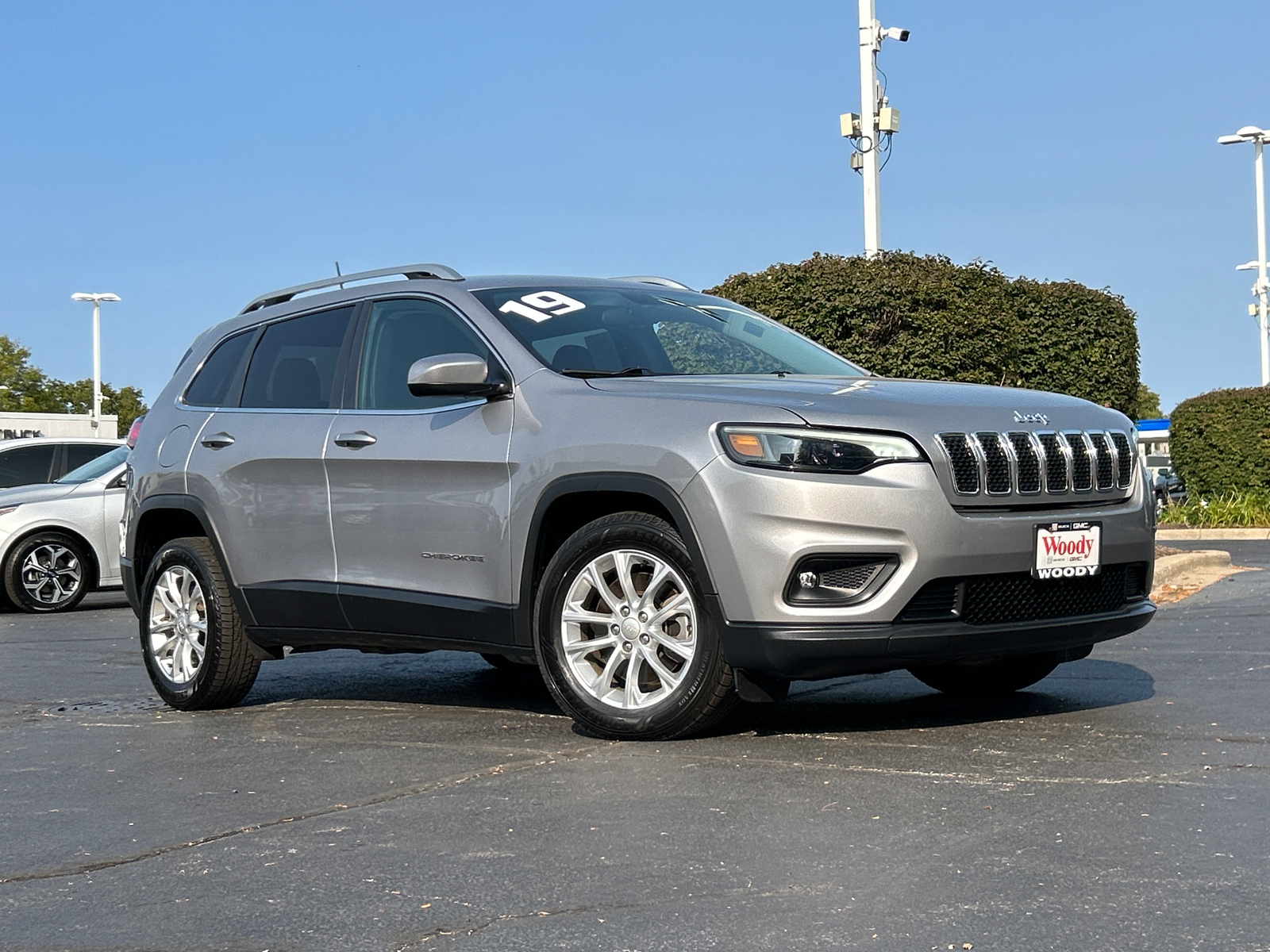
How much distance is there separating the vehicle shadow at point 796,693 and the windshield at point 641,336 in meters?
1.36

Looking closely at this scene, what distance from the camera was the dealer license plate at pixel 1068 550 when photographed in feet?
18.5

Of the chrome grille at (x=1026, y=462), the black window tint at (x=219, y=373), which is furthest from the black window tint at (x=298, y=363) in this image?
the chrome grille at (x=1026, y=462)

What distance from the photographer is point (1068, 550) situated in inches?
226

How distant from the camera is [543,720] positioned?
21.6 feet

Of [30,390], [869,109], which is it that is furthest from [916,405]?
[30,390]

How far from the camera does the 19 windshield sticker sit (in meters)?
6.69

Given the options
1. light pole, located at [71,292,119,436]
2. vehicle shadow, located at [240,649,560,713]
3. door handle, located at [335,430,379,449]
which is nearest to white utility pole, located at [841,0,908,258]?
vehicle shadow, located at [240,649,560,713]

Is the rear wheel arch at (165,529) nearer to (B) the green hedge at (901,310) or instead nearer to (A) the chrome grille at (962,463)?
(A) the chrome grille at (962,463)

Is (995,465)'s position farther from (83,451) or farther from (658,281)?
(83,451)

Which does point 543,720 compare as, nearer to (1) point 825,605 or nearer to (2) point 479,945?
(1) point 825,605

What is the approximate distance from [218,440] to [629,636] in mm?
2571

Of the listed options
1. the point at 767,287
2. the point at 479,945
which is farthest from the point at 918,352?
the point at 479,945

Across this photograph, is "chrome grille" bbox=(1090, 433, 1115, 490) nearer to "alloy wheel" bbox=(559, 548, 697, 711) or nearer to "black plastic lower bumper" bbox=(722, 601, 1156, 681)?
"black plastic lower bumper" bbox=(722, 601, 1156, 681)

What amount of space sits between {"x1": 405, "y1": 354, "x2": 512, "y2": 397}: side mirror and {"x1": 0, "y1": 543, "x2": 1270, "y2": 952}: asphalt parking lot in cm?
130
